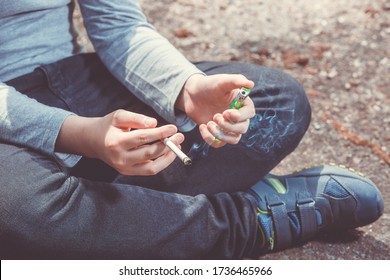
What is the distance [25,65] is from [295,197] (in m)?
0.58

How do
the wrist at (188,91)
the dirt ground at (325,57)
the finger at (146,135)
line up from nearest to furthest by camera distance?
the finger at (146,135) → the wrist at (188,91) → the dirt ground at (325,57)

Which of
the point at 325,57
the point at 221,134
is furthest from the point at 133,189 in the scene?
the point at 325,57

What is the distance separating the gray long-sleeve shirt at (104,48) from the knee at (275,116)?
13 centimetres

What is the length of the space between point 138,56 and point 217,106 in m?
0.22

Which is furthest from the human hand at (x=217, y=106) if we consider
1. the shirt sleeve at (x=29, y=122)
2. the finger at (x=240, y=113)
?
the shirt sleeve at (x=29, y=122)

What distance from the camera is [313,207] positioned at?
3.71 ft

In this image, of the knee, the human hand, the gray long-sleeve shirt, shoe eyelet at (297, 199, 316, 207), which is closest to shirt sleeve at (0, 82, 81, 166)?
the gray long-sleeve shirt

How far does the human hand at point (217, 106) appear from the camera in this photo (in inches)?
35.8

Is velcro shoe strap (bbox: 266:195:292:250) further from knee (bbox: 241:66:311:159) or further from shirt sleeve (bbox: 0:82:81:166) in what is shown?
shirt sleeve (bbox: 0:82:81:166)

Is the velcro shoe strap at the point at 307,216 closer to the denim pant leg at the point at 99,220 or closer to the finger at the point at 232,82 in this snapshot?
the denim pant leg at the point at 99,220

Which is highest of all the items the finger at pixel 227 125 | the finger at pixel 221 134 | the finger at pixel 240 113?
the finger at pixel 240 113

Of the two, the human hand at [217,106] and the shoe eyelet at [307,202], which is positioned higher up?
the human hand at [217,106]
